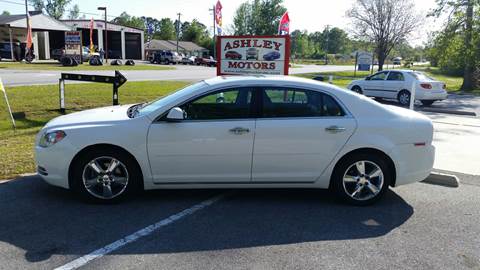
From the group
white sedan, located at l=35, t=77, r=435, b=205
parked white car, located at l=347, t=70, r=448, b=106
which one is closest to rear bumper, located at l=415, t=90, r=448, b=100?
parked white car, located at l=347, t=70, r=448, b=106

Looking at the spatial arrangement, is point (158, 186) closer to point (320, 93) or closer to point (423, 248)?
point (320, 93)

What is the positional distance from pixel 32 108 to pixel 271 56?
626 cm

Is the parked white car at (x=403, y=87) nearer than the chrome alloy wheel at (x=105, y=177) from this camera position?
No

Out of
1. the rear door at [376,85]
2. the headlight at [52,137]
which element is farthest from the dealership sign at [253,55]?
the rear door at [376,85]

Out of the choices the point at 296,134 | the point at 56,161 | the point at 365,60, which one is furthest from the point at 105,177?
the point at 365,60

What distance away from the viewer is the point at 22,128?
9.35 metres

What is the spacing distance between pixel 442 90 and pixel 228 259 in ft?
52.5

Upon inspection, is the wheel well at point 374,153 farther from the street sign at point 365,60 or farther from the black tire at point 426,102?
the street sign at point 365,60

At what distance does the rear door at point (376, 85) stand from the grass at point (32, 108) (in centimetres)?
853

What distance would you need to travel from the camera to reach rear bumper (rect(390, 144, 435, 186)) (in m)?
5.11

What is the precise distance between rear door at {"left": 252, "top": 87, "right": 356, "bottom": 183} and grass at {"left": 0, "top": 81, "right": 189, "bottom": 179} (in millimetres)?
3485

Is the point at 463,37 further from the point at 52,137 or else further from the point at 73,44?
the point at 73,44

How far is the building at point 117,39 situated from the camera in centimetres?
6338

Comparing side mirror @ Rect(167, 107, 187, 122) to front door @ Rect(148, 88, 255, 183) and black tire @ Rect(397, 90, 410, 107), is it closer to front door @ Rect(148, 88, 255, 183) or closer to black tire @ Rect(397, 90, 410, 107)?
front door @ Rect(148, 88, 255, 183)
